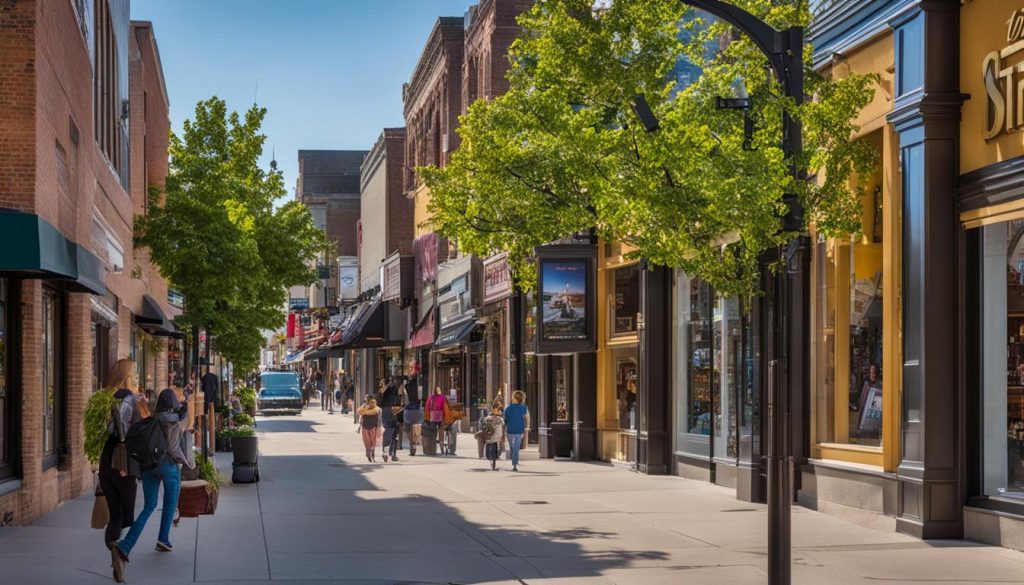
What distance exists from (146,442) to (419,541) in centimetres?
386

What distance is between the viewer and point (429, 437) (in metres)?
35.2

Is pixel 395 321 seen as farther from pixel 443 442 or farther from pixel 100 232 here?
pixel 100 232

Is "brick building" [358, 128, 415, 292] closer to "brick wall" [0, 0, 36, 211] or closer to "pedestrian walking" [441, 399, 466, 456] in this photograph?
"pedestrian walking" [441, 399, 466, 456]

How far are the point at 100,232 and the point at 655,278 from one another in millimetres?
9975

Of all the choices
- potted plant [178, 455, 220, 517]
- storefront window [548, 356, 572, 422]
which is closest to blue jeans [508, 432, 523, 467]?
storefront window [548, 356, 572, 422]

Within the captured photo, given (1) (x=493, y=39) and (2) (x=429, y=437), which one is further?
(1) (x=493, y=39)

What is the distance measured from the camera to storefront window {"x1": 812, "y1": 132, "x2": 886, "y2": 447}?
18281 mm

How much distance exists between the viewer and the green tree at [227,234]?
91.5 feet

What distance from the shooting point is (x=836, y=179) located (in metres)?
17.2

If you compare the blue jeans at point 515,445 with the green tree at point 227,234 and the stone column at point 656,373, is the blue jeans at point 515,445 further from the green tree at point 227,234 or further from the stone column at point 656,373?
the green tree at point 227,234

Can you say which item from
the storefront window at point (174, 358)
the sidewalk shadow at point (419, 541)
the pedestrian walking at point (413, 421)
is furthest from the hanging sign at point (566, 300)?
the storefront window at point (174, 358)

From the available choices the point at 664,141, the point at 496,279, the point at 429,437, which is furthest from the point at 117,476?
the point at 496,279

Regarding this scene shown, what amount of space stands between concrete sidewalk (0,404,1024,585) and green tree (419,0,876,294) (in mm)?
3117

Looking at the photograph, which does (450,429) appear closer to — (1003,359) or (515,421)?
(515,421)
